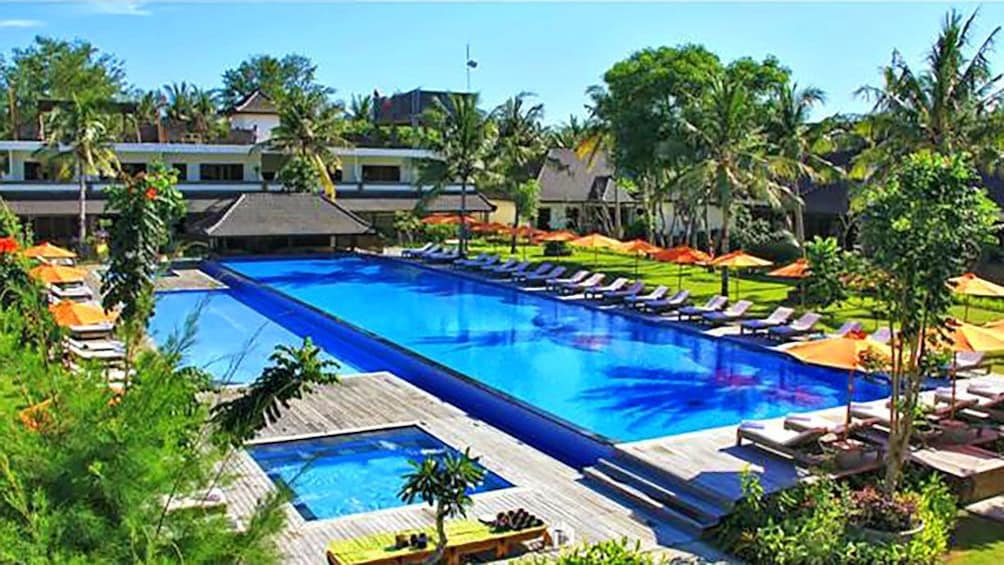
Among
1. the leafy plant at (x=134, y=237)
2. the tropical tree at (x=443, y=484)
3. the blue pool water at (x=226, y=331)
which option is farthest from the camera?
the blue pool water at (x=226, y=331)

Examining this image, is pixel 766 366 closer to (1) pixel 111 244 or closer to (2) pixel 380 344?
(2) pixel 380 344

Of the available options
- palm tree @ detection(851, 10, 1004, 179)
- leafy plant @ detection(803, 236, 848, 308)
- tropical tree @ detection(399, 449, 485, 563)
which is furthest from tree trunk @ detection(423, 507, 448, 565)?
palm tree @ detection(851, 10, 1004, 179)

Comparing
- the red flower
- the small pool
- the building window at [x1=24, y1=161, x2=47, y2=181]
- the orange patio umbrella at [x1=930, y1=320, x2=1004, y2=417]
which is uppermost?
the building window at [x1=24, y1=161, x2=47, y2=181]

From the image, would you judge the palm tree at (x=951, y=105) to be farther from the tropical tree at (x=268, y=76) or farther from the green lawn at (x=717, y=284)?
the tropical tree at (x=268, y=76)

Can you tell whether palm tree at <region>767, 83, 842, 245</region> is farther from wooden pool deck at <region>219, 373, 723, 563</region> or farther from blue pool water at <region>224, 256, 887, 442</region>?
wooden pool deck at <region>219, 373, 723, 563</region>

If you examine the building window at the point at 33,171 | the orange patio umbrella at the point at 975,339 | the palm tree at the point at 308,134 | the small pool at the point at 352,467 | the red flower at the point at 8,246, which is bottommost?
the small pool at the point at 352,467

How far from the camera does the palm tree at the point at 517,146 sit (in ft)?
128

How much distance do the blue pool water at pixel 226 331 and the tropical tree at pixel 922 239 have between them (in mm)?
12445

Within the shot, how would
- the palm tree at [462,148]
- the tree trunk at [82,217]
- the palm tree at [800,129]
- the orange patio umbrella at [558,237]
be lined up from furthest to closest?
1. the palm tree at [462,148]
2. the tree trunk at [82,217]
3. the orange patio umbrella at [558,237]
4. the palm tree at [800,129]

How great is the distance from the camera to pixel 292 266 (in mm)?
36781

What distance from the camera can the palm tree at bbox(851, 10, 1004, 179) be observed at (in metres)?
23.4

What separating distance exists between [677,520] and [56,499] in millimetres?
8313

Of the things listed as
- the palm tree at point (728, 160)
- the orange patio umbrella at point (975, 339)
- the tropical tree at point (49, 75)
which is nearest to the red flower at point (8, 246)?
the orange patio umbrella at point (975, 339)

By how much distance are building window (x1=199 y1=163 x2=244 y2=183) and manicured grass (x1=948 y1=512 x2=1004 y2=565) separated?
124 ft
